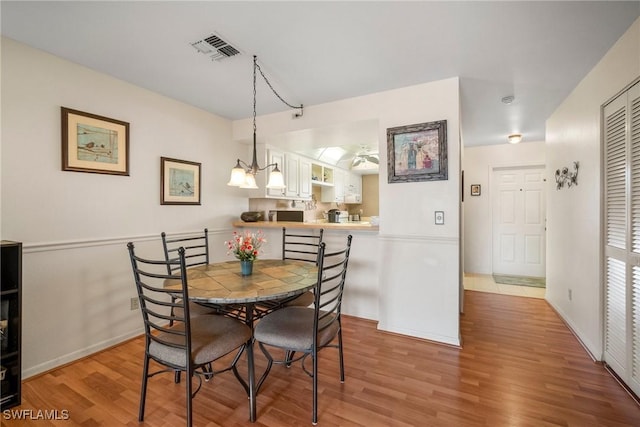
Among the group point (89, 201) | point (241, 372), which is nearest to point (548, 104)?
point (241, 372)

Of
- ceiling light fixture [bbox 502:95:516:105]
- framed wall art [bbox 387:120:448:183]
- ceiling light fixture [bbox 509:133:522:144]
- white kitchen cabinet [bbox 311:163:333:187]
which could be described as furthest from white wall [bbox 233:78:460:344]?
ceiling light fixture [bbox 509:133:522:144]

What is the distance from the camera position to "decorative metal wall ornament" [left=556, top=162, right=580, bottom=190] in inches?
107

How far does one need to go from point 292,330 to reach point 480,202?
4.76 meters

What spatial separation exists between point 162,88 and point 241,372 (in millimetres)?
2725

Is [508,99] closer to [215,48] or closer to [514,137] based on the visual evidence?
[514,137]

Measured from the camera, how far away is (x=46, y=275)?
214cm

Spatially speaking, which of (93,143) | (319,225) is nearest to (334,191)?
(319,225)

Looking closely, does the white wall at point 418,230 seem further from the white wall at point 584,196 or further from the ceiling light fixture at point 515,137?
the ceiling light fixture at point 515,137

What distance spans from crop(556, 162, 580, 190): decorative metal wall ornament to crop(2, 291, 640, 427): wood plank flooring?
1544mm

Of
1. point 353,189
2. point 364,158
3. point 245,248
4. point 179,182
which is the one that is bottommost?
point 245,248

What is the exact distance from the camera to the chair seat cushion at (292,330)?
1.69 m

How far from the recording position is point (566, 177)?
294cm

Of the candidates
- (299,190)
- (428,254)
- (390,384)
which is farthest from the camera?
(299,190)

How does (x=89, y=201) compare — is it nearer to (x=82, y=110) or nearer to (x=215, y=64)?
(x=82, y=110)
